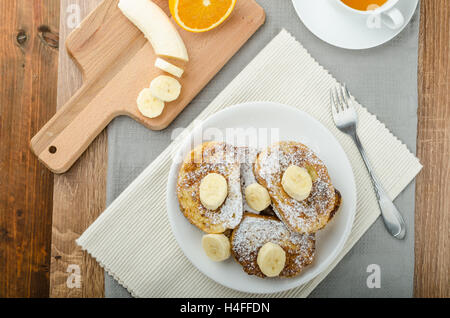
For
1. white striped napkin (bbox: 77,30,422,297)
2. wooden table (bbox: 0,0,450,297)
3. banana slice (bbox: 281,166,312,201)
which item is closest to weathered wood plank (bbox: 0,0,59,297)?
wooden table (bbox: 0,0,450,297)

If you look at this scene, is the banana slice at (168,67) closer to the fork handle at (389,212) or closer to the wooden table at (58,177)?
the wooden table at (58,177)

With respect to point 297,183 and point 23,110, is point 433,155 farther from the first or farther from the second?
point 23,110

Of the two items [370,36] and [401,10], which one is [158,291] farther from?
[401,10]

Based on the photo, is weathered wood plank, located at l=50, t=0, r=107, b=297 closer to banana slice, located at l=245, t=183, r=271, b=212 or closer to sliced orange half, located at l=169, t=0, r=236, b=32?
sliced orange half, located at l=169, t=0, r=236, b=32

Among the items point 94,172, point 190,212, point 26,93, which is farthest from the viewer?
point 26,93

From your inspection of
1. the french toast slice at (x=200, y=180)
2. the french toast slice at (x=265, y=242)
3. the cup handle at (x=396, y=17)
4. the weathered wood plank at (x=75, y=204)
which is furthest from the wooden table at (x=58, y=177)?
the french toast slice at (x=265, y=242)

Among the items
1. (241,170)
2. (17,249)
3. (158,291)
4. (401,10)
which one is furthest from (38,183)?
(401,10)

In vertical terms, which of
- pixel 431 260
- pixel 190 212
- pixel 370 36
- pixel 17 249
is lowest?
pixel 17 249
